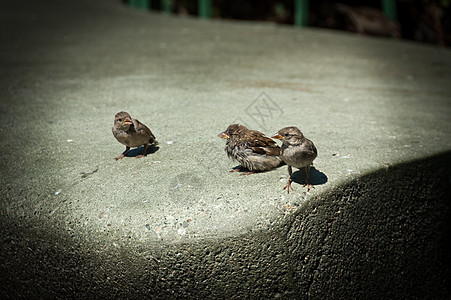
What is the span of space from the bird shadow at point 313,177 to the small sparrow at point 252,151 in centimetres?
19

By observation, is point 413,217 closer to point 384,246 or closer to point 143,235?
point 384,246

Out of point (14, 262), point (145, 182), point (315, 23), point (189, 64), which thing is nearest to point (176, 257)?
point (145, 182)

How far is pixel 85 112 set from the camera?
178 inches

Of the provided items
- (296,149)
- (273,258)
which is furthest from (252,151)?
(273,258)

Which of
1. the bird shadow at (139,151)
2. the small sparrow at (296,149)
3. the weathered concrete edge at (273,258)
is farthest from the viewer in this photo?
the bird shadow at (139,151)

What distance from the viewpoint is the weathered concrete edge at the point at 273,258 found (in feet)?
8.73

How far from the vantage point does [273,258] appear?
2.71m

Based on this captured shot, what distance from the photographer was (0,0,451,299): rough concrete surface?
2.70m

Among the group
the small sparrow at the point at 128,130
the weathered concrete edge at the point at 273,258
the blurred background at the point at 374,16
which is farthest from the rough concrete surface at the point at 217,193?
the blurred background at the point at 374,16

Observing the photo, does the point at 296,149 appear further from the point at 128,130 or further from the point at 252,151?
the point at 128,130

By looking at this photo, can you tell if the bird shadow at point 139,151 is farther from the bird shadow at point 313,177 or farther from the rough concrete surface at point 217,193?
the bird shadow at point 313,177

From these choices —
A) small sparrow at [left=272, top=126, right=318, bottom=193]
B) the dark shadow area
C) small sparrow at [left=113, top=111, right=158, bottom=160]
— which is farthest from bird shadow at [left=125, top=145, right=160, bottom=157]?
the dark shadow area

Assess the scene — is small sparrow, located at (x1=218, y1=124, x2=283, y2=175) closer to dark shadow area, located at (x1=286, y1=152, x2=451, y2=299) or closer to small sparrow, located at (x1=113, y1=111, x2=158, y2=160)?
dark shadow area, located at (x1=286, y1=152, x2=451, y2=299)

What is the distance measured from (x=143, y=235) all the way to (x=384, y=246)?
1876 mm
